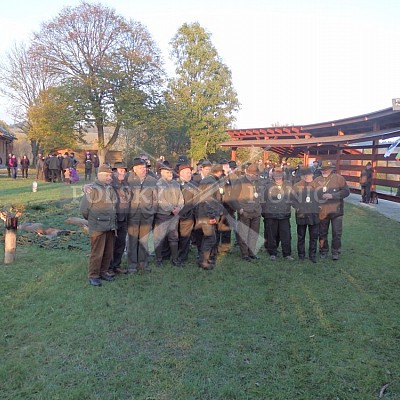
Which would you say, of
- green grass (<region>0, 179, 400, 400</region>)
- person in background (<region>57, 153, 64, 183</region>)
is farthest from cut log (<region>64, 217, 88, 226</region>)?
person in background (<region>57, 153, 64, 183</region>)

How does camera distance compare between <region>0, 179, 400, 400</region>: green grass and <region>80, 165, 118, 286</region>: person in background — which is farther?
<region>80, 165, 118, 286</region>: person in background

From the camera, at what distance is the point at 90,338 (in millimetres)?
4273

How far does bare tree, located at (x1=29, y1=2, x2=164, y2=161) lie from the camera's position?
99.2ft

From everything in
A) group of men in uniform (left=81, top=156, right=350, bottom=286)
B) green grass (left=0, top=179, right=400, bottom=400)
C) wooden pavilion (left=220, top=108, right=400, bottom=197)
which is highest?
wooden pavilion (left=220, top=108, right=400, bottom=197)

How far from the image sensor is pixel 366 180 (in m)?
16.8

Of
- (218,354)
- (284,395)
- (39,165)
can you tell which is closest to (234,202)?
(218,354)

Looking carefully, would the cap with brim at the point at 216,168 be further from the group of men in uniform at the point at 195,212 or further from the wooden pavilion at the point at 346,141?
the wooden pavilion at the point at 346,141

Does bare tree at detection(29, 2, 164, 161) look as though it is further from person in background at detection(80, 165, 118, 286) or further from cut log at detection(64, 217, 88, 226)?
person in background at detection(80, 165, 118, 286)

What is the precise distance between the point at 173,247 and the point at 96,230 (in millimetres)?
1680

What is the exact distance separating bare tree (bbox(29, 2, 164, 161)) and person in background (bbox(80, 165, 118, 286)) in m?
25.8

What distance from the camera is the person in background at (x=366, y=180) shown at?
1644 cm

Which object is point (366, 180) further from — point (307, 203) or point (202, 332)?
point (202, 332)

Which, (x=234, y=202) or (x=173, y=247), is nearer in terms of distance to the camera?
(x=173, y=247)

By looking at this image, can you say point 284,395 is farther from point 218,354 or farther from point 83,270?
point 83,270
